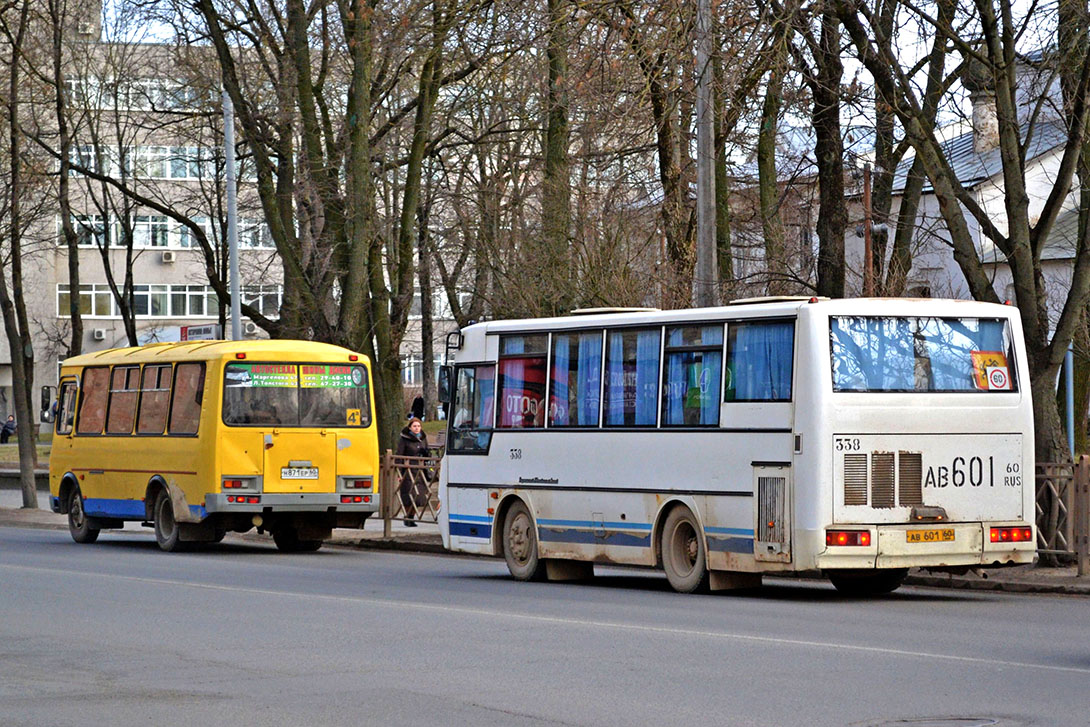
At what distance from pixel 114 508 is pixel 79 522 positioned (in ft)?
4.58

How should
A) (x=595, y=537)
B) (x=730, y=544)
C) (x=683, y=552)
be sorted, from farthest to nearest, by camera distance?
(x=595, y=537) < (x=683, y=552) < (x=730, y=544)

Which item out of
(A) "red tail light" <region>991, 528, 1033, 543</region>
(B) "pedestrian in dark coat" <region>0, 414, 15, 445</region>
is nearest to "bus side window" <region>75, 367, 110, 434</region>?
(A) "red tail light" <region>991, 528, 1033, 543</region>

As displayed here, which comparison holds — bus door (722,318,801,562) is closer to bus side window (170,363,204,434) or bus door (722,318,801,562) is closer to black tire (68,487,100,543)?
bus side window (170,363,204,434)

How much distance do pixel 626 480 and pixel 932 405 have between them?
3495 millimetres

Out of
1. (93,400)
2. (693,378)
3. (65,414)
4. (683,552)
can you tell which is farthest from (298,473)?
(693,378)

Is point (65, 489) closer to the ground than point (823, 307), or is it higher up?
closer to the ground

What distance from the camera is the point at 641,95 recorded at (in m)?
20.5

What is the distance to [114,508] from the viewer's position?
28.0 m

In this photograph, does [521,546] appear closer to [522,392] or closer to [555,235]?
[522,392]

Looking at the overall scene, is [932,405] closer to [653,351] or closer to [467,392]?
[653,351]

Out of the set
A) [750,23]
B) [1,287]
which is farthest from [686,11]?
[1,287]

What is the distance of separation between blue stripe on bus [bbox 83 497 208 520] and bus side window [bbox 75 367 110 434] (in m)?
1.17

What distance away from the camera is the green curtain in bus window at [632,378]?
18.5m

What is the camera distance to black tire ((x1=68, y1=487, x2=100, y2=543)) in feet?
94.7
